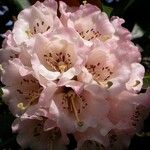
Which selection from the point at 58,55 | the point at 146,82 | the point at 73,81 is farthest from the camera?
the point at 146,82

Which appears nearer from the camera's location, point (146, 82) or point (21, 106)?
point (21, 106)

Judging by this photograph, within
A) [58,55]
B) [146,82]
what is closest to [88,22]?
[58,55]

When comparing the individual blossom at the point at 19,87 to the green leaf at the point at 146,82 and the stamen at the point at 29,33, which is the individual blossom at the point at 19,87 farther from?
the green leaf at the point at 146,82

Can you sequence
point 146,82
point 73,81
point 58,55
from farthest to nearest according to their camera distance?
1. point 146,82
2. point 58,55
3. point 73,81

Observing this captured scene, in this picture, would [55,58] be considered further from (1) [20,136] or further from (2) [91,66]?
(1) [20,136]

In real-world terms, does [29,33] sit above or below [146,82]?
above

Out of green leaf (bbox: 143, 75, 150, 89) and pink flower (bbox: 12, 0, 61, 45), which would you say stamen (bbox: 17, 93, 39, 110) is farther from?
green leaf (bbox: 143, 75, 150, 89)

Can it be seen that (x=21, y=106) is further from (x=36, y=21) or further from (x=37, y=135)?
(x=36, y=21)

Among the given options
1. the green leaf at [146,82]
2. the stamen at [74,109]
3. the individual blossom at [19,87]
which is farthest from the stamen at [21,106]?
the green leaf at [146,82]
